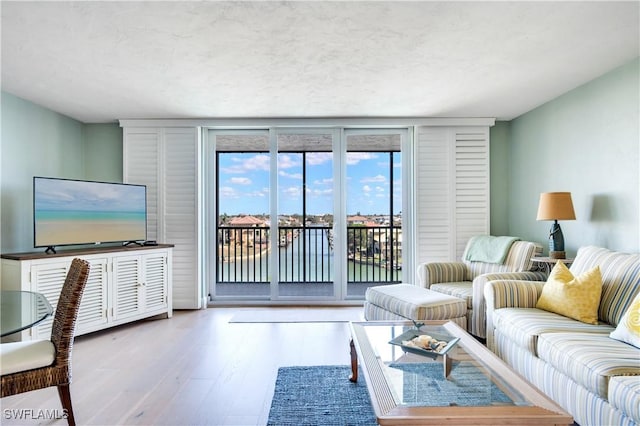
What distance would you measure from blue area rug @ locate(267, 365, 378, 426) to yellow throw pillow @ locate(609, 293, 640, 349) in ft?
4.70

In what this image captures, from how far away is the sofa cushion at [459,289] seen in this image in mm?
3209

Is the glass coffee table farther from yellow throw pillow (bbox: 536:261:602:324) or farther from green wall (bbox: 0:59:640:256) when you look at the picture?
green wall (bbox: 0:59:640:256)

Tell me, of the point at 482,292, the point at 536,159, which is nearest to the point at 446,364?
the point at 482,292

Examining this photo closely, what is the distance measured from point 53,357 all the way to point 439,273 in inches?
129

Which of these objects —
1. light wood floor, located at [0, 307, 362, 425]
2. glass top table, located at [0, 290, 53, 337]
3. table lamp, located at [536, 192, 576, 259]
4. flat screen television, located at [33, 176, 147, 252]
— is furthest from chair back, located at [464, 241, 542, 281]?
flat screen television, located at [33, 176, 147, 252]

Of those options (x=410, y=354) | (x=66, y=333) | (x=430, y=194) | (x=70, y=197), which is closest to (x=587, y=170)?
(x=430, y=194)

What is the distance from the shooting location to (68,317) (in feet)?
6.13

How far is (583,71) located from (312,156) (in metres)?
2.86

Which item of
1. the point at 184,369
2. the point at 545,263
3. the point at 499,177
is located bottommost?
the point at 184,369

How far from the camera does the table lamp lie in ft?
10.1

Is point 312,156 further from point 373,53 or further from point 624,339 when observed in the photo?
point 624,339

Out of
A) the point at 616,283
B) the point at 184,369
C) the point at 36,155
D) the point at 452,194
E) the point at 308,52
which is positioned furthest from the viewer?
the point at 452,194

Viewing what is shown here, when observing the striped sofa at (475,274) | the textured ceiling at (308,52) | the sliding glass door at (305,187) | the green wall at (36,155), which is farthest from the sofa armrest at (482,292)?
the green wall at (36,155)

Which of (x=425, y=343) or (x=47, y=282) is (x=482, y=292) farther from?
(x=47, y=282)
